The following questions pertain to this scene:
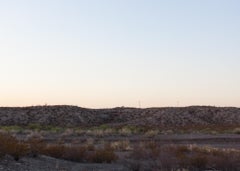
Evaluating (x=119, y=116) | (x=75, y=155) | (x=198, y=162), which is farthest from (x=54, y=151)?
(x=119, y=116)

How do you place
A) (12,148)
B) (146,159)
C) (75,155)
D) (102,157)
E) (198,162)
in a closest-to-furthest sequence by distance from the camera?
(12,148) → (75,155) → (102,157) → (198,162) → (146,159)

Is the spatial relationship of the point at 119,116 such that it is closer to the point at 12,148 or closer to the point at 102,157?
the point at 102,157

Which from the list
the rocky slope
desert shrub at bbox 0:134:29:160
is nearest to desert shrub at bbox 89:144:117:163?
desert shrub at bbox 0:134:29:160

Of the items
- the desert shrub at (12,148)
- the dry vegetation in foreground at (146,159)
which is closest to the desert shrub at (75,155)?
the dry vegetation in foreground at (146,159)

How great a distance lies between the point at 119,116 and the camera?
103 meters

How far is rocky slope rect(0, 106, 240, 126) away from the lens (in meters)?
95.8

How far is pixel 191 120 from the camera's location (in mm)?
98688

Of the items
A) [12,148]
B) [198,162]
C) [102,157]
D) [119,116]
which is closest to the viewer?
[12,148]

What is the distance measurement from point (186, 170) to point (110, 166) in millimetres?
3316

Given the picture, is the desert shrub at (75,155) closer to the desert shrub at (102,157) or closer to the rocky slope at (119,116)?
the desert shrub at (102,157)

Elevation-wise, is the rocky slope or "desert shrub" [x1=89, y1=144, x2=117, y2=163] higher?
the rocky slope

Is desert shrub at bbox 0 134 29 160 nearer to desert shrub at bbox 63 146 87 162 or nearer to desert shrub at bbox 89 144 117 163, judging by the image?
desert shrub at bbox 63 146 87 162

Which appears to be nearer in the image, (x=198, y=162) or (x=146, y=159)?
(x=198, y=162)

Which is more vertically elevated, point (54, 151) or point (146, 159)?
point (54, 151)
